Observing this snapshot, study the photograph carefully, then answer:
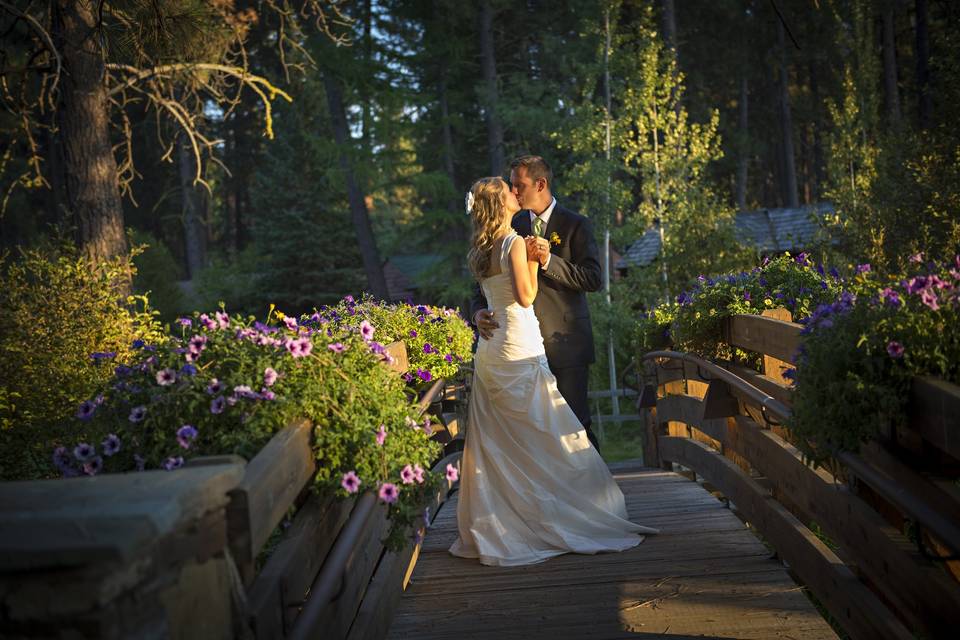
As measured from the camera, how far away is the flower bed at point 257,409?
307 cm

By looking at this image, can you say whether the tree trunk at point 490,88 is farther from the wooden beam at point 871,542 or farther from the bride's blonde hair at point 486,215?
the wooden beam at point 871,542

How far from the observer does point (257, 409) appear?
314 cm

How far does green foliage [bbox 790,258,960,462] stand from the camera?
297cm

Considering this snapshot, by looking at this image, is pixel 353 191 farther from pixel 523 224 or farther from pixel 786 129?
pixel 523 224

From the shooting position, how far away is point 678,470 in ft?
29.5

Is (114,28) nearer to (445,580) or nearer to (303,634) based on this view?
(445,580)

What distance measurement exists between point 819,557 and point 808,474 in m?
0.38

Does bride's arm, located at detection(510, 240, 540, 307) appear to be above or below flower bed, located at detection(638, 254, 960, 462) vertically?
above

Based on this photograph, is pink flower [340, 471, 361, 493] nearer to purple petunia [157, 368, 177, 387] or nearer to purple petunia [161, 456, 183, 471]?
purple petunia [161, 456, 183, 471]

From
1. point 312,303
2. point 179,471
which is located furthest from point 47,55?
point 312,303

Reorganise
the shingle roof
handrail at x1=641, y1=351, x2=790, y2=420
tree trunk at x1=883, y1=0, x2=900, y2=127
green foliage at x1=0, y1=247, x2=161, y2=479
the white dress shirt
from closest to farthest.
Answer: handrail at x1=641, y1=351, x2=790, y2=420 < the white dress shirt < green foliage at x1=0, y1=247, x2=161, y2=479 < the shingle roof < tree trunk at x1=883, y1=0, x2=900, y2=127

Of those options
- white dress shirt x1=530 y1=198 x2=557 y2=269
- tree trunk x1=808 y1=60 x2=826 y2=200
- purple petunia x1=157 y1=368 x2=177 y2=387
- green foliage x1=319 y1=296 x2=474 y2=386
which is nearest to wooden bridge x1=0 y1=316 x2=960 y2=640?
purple petunia x1=157 y1=368 x2=177 y2=387

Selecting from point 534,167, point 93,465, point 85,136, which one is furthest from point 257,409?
point 85,136

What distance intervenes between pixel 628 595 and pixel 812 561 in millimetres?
821
